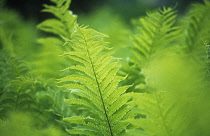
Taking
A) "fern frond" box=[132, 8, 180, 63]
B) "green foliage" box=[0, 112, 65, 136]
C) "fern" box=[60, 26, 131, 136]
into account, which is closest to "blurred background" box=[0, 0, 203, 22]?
"fern frond" box=[132, 8, 180, 63]

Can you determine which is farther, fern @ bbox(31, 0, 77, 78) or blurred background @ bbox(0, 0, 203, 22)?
blurred background @ bbox(0, 0, 203, 22)

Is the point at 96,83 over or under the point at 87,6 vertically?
under

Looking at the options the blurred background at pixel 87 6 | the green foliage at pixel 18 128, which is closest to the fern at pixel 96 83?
the green foliage at pixel 18 128

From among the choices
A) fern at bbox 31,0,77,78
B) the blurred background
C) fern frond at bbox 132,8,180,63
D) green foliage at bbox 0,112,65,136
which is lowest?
green foliage at bbox 0,112,65,136

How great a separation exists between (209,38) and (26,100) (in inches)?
32.2

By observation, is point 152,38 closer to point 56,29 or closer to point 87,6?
point 56,29

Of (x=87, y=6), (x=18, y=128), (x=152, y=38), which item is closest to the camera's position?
(x=18, y=128)

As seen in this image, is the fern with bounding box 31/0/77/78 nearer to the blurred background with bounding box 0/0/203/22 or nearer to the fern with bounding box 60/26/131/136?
the fern with bounding box 60/26/131/136

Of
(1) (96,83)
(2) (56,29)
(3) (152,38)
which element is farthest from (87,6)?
(1) (96,83)

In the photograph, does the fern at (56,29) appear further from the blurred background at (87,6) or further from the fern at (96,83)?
the blurred background at (87,6)

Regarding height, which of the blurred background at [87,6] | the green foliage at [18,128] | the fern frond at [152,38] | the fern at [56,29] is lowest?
the green foliage at [18,128]

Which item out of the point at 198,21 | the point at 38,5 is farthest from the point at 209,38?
the point at 38,5

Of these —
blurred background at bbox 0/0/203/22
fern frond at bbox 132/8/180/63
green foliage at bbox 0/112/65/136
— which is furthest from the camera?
blurred background at bbox 0/0/203/22

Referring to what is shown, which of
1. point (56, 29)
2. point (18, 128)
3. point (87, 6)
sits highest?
point (87, 6)
